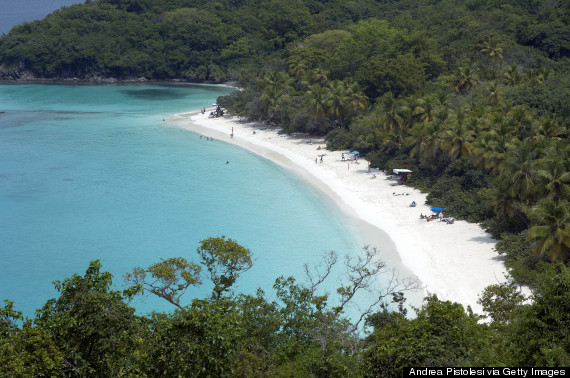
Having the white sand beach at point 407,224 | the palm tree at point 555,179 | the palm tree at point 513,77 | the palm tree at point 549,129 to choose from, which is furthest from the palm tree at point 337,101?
the palm tree at point 555,179

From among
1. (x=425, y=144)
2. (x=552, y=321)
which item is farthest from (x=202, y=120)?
(x=552, y=321)

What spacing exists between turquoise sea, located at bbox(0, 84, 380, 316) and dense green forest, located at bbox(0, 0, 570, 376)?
10.4ft

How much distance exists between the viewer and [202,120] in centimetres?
7325

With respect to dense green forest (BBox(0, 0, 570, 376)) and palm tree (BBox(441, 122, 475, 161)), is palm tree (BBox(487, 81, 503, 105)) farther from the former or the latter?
palm tree (BBox(441, 122, 475, 161))

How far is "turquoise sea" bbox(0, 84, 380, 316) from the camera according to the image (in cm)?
3200

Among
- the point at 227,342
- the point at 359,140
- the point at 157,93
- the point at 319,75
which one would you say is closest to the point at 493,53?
the point at 319,75

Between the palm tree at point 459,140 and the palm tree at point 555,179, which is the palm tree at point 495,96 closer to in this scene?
the palm tree at point 459,140

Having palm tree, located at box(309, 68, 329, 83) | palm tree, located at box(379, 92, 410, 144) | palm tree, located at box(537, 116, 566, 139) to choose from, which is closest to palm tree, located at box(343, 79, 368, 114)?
palm tree, located at box(379, 92, 410, 144)

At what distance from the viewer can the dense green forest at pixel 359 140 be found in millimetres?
13281

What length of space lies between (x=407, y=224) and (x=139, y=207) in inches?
735

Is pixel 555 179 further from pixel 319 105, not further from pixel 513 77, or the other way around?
pixel 319 105

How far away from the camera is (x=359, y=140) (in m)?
51.7

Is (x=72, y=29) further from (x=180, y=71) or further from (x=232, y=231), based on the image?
(x=232, y=231)

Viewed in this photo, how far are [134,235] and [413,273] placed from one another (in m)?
17.3
